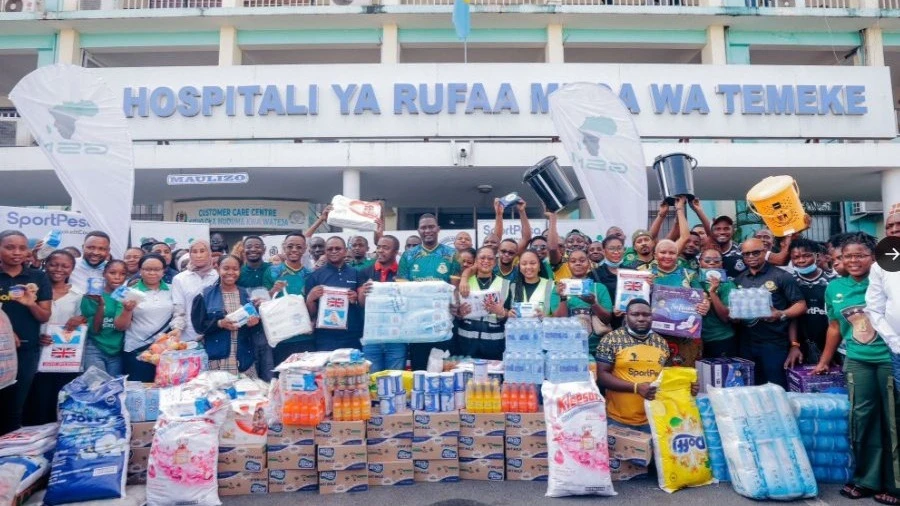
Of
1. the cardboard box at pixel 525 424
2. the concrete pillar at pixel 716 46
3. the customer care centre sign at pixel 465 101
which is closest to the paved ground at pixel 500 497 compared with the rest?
the cardboard box at pixel 525 424

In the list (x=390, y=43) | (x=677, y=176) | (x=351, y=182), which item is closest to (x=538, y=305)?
(x=677, y=176)

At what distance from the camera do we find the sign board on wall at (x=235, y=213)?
1176 cm

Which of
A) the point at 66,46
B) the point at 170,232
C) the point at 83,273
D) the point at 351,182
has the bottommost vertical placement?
the point at 83,273

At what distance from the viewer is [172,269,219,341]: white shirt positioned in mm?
4914

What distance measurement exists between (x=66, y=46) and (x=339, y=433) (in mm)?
13511

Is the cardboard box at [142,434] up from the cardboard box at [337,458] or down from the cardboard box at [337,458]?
up

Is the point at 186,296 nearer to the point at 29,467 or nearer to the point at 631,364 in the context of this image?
the point at 29,467

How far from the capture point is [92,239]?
4.96 metres

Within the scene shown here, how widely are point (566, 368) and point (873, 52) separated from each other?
13508 mm

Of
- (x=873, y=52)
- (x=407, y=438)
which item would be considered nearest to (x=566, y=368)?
(x=407, y=438)

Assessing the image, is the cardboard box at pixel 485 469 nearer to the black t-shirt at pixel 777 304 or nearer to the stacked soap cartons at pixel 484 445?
the stacked soap cartons at pixel 484 445

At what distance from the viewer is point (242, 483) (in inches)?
153

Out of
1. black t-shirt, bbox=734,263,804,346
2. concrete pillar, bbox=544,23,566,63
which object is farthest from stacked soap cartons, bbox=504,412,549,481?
concrete pillar, bbox=544,23,566,63

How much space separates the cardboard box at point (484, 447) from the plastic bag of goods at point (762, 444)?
1591 mm
